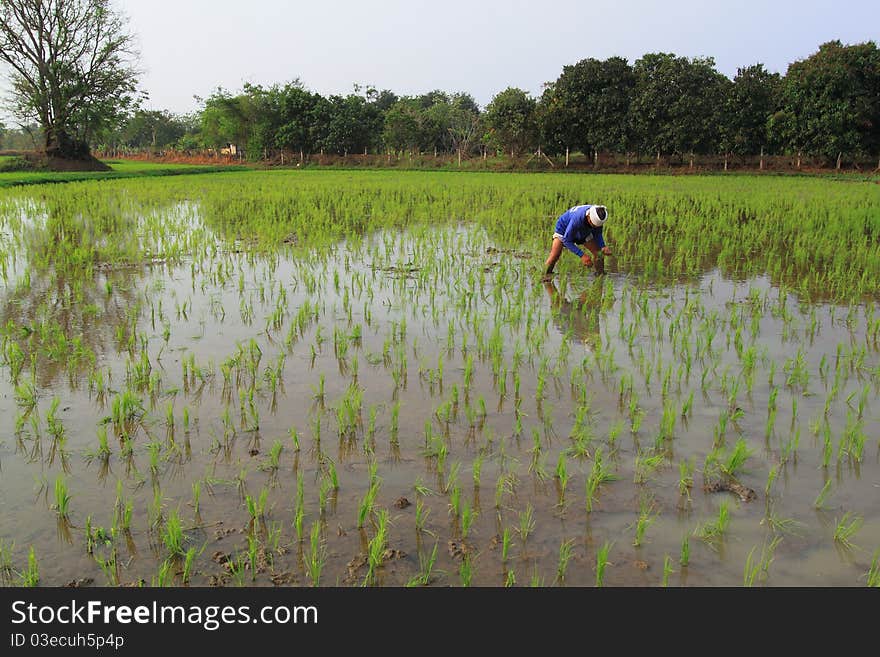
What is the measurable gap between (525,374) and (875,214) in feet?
29.4

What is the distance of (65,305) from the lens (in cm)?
525

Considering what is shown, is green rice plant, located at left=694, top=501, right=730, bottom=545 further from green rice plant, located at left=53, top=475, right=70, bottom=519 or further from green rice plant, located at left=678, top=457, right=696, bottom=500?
green rice plant, located at left=53, top=475, right=70, bottom=519

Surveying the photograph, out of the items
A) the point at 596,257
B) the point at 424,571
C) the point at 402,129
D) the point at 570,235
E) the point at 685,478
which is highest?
the point at 402,129

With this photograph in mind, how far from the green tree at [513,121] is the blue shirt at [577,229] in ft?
78.9

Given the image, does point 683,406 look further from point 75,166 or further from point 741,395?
point 75,166

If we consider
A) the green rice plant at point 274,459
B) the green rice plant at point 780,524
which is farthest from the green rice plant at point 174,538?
the green rice plant at point 780,524

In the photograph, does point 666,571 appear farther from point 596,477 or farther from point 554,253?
point 554,253

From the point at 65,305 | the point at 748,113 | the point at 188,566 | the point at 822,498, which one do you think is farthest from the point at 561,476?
the point at 748,113

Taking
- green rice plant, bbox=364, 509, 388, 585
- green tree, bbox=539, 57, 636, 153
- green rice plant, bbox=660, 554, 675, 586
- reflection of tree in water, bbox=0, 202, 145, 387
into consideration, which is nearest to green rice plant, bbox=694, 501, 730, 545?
green rice plant, bbox=660, 554, 675, 586

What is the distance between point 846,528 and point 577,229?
4.29 metres

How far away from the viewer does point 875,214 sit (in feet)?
32.6

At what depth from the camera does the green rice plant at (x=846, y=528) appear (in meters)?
2.21

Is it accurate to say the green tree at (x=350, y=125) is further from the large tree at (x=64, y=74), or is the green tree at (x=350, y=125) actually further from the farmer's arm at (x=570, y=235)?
the farmer's arm at (x=570, y=235)
